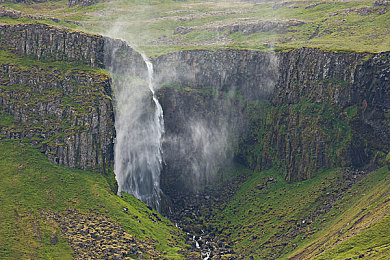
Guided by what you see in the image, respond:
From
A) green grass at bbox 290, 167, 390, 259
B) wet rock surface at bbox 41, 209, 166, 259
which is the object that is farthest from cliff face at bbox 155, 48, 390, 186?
wet rock surface at bbox 41, 209, 166, 259

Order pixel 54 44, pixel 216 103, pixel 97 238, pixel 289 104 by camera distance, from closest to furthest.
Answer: pixel 97 238 < pixel 54 44 < pixel 289 104 < pixel 216 103

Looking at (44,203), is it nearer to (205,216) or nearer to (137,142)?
(137,142)

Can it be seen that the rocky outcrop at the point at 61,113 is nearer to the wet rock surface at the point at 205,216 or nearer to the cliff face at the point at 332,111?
the wet rock surface at the point at 205,216

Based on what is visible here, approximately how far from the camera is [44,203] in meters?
125

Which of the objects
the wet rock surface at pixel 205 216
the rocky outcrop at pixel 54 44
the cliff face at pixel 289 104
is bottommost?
the wet rock surface at pixel 205 216

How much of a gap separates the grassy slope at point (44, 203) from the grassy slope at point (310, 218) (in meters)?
25.8

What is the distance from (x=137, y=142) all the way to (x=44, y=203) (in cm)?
5252

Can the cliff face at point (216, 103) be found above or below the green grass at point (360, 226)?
above

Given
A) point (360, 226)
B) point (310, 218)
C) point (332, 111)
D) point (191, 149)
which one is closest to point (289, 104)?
point (332, 111)

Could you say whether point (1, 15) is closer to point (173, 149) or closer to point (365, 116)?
point (173, 149)

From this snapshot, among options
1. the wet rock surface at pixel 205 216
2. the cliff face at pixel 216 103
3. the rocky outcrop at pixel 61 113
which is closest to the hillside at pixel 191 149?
the rocky outcrop at pixel 61 113

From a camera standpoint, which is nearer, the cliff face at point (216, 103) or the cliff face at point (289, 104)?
the cliff face at point (216, 103)

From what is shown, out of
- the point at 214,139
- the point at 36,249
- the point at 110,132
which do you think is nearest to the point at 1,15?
the point at 110,132

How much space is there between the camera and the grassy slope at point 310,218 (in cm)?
11338
